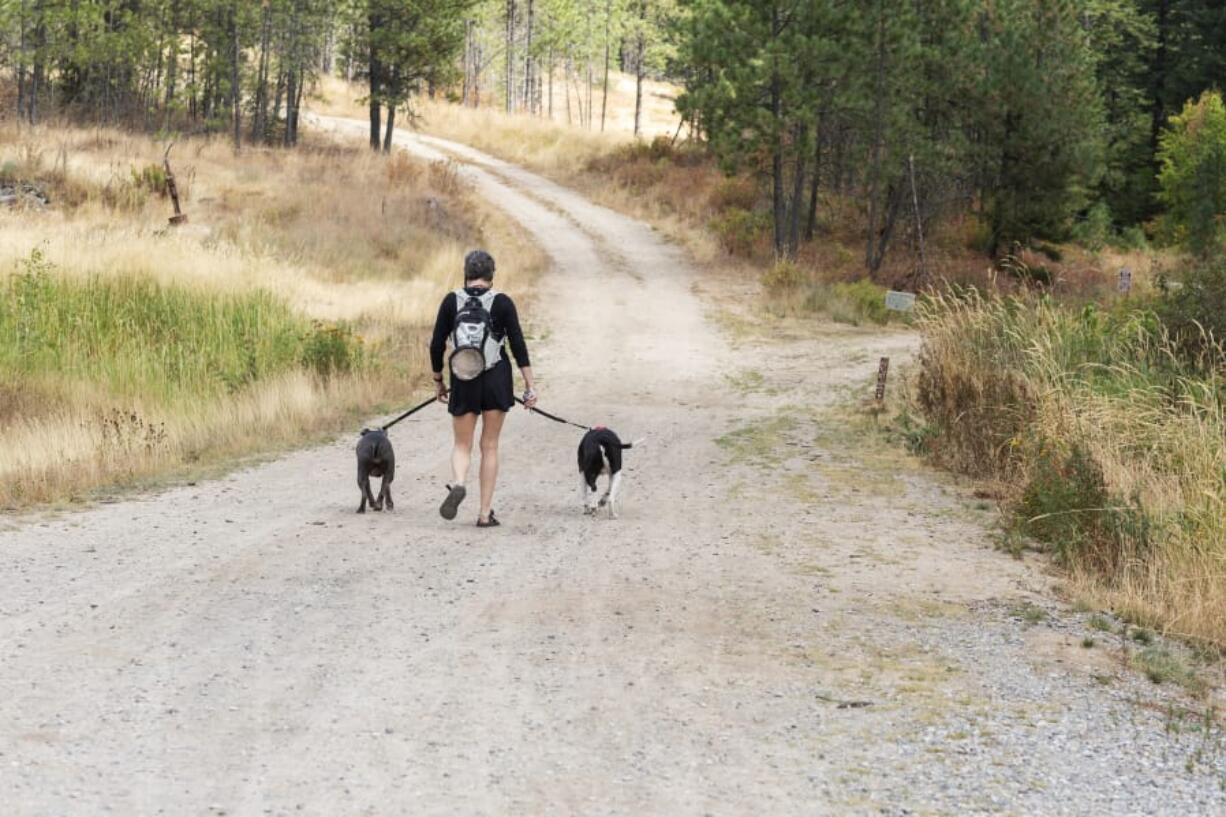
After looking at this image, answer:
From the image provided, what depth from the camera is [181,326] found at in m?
16.5

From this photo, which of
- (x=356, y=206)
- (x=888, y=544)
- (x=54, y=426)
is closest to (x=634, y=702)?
(x=888, y=544)

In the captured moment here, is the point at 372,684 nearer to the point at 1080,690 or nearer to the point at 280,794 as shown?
the point at 280,794

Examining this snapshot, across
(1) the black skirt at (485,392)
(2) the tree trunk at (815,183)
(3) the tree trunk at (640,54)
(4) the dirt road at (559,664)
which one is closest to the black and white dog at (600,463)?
(4) the dirt road at (559,664)

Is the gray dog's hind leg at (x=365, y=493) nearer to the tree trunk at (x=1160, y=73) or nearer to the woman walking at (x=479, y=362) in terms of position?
the woman walking at (x=479, y=362)

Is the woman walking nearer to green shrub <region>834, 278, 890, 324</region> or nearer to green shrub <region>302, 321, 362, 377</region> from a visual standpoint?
green shrub <region>302, 321, 362, 377</region>

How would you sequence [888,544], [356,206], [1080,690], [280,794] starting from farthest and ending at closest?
1. [356,206]
2. [888,544]
3. [1080,690]
4. [280,794]

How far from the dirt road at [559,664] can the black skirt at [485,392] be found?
0.90 m

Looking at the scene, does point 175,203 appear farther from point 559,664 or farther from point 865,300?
point 559,664

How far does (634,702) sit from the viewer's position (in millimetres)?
5820

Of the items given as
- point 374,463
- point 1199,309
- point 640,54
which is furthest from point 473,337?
point 640,54

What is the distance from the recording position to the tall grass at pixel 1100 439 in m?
8.41

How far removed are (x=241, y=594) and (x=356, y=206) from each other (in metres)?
24.4

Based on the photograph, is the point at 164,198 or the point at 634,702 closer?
the point at 634,702

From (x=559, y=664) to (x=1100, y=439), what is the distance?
5829 millimetres
